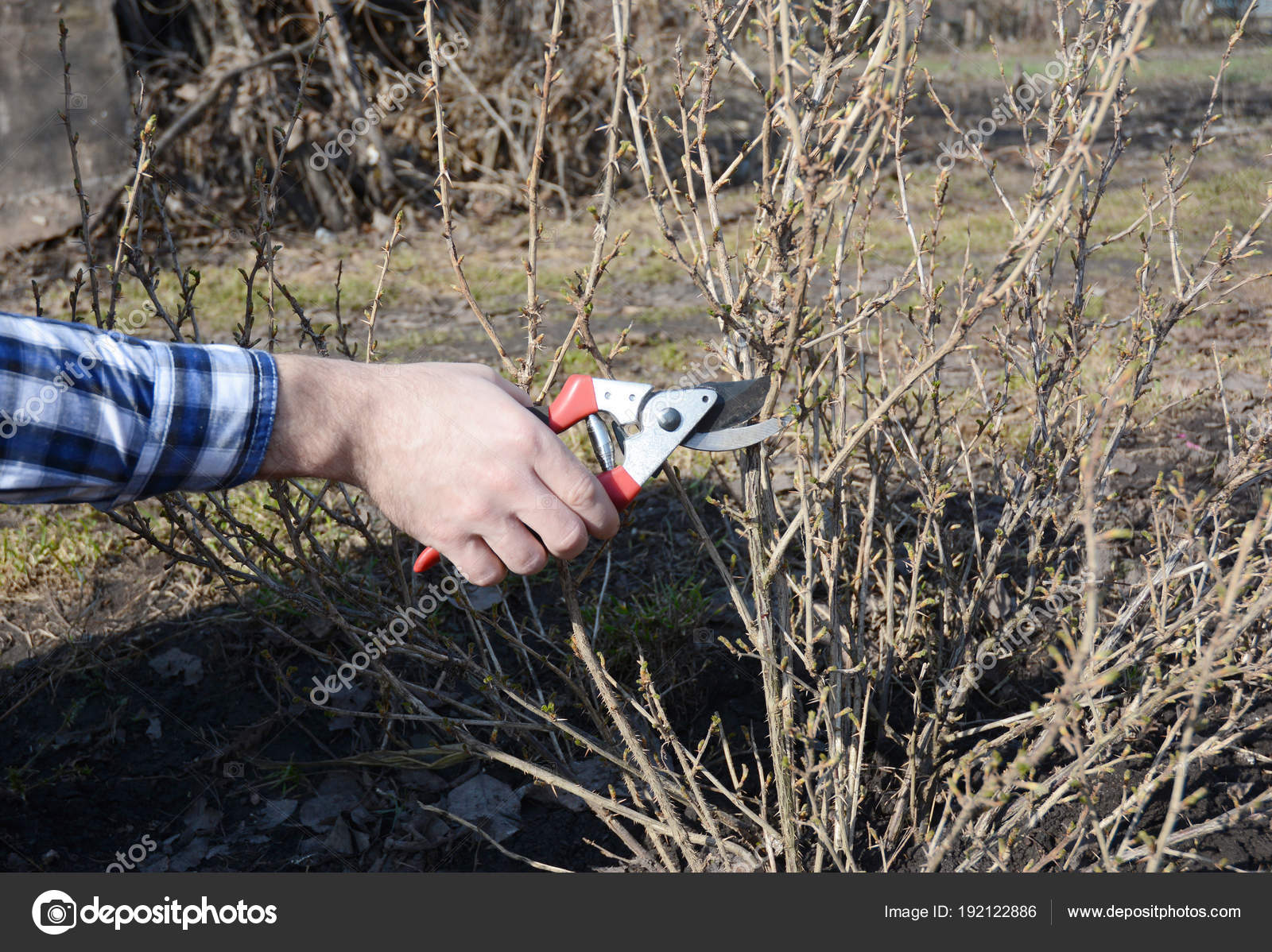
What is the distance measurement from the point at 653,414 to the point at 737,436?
0.53 ft

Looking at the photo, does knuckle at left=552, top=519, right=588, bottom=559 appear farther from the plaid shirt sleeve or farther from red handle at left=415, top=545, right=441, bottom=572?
the plaid shirt sleeve

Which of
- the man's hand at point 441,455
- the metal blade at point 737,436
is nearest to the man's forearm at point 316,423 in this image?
the man's hand at point 441,455

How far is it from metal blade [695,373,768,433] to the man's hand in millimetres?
254

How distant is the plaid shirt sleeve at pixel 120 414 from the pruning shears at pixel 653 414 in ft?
1.34

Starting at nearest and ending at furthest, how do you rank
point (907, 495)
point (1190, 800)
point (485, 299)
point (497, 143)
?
point (1190, 800)
point (907, 495)
point (485, 299)
point (497, 143)

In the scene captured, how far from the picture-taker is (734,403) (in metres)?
1.80

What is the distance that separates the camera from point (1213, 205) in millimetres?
6855

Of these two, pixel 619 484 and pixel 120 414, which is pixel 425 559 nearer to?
pixel 619 484
